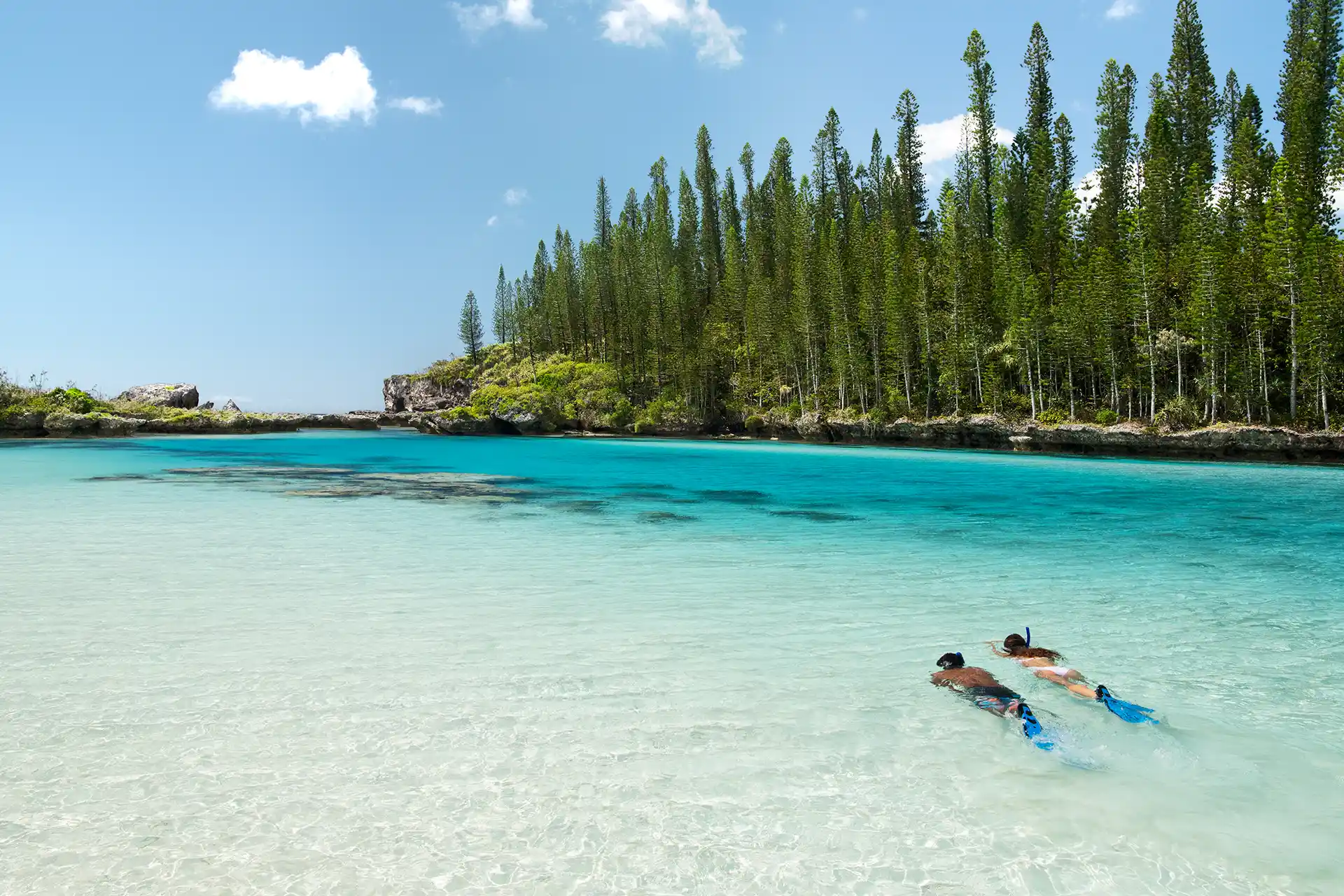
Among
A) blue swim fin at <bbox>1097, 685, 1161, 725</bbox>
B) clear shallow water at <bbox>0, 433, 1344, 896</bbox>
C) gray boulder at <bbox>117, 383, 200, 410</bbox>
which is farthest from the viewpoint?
gray boulder at <bbox>117, 383, 200, 410</bbox>

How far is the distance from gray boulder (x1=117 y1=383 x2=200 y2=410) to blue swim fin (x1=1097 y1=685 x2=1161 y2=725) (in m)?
111

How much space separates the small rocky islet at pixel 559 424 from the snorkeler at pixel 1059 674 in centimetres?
3828

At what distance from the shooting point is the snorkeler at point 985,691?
4957 millimetres

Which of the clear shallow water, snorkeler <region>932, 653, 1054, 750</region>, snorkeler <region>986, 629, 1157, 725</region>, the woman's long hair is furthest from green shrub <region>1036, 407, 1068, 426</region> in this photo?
snorkeler <region>932, 653, 1054, 750</region>

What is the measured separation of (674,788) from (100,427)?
91.3m

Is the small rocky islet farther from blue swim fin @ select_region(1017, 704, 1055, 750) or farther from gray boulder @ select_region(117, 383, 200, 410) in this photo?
blue swim fin @ select_region(1017, 704, 1055, 750)

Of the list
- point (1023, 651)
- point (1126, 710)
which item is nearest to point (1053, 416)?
point (1023, 651)

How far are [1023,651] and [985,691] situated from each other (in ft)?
4.18

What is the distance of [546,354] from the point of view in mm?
100188

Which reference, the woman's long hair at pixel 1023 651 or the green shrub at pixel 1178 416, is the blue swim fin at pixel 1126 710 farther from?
the green shrub at pixel 1178 416

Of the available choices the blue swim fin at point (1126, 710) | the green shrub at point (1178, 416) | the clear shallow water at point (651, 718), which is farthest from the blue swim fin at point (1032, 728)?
the green shrub at point (1178, 416)

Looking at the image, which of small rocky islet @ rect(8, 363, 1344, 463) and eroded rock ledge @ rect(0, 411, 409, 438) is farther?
eroded rock ledge @ rect(0, 411, 409, 438)

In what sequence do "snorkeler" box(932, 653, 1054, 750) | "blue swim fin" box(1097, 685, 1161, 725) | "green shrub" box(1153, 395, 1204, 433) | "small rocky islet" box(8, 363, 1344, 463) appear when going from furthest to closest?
"green shrub" box(1153, 395, 1204, 433)
"small rocky islet" box(8, 363, 1344, 463)
"blue swim fin" box(1097, 685, 1161, 725)
"snorkeler" box(932, 653, 1054, 750)

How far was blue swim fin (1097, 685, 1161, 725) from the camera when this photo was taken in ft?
17.2
